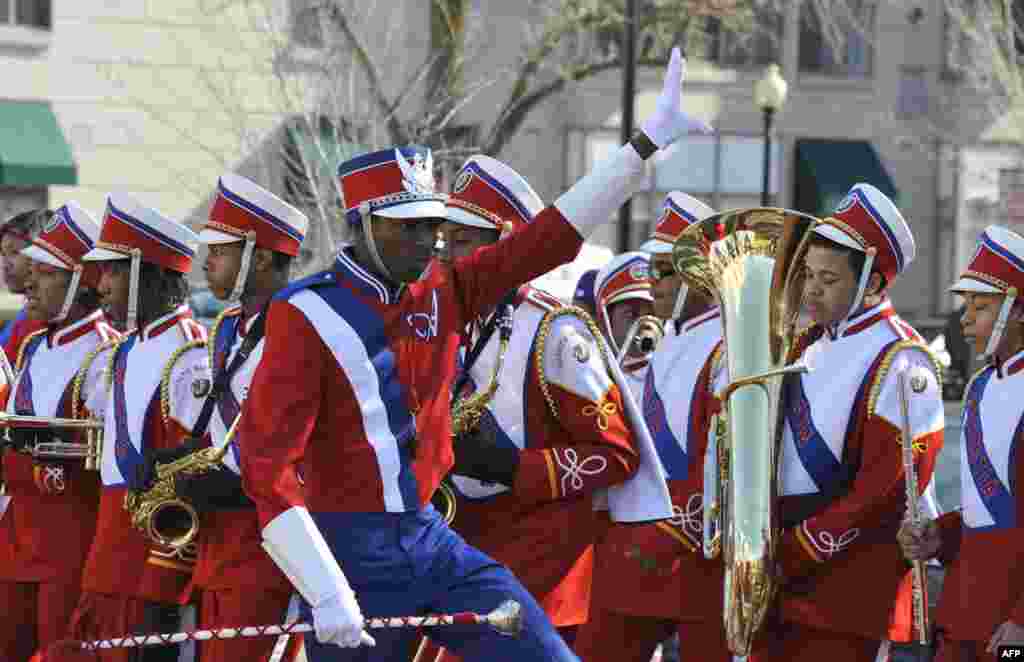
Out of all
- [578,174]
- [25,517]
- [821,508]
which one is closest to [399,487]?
[821,508]

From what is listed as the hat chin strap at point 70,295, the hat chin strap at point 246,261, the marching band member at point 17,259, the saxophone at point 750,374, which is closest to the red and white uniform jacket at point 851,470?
the saxophone at point 750,374

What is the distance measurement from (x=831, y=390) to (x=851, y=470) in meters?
0.25

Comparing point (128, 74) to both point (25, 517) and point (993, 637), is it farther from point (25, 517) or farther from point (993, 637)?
point (993, 637)

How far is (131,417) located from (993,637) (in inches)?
113

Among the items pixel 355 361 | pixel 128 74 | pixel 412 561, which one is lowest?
pixel 412 561

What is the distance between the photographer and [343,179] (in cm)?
546

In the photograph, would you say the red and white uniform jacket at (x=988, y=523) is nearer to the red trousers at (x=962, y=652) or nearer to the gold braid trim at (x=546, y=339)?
the red trousers at (x=962, y=652)

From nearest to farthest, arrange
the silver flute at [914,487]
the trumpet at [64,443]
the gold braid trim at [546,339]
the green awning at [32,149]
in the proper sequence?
the silver flute at [914,487], the gold braid trim at [546,339], the trumpet at [64,443], the green awning at [32,149]

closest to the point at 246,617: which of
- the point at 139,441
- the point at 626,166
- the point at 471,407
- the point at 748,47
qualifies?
the point at 139,441

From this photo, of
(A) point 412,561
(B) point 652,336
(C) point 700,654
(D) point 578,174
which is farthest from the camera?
(D) point 578,174

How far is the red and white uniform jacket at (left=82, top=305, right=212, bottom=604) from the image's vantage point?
21.9 ft

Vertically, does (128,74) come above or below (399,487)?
above

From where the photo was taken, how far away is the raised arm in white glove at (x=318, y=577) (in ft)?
16.1

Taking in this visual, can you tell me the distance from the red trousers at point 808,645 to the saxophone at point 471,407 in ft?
3.37
